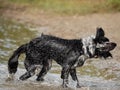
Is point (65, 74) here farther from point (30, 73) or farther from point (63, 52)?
point (30, 73)

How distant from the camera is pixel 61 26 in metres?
22.7

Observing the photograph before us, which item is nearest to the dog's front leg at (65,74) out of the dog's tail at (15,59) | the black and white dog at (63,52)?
the black and white dog at (63,52)

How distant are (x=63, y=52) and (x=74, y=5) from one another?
17.6m

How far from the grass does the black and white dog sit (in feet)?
51.0

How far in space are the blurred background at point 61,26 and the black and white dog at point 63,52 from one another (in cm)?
38

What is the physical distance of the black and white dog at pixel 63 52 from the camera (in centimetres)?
1016

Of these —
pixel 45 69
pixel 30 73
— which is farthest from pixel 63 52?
pixel 30 73

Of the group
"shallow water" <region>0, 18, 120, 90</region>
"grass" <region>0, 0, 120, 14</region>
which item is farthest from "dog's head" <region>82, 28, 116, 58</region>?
"grass" <region>0, 0, 120, 14</region>

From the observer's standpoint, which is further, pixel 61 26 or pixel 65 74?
pixel 61 26

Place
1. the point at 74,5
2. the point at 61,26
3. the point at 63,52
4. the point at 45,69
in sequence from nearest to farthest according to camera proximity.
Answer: the point at 63,52
the point at 45,69
the point at 61,26
the point at 74,5

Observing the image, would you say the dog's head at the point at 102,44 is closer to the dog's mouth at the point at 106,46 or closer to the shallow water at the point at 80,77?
the dog's mouth at the point at 106,46

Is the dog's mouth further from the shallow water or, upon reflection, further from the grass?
the grass

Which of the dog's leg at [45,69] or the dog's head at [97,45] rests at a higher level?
the dog's head at [97,45]

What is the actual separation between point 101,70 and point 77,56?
9.29ft
